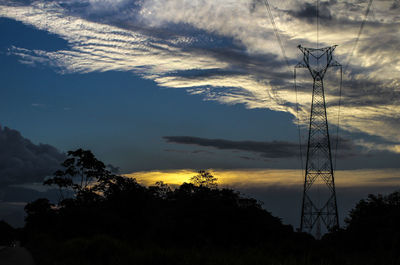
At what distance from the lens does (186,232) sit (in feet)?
122

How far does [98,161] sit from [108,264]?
65.4m

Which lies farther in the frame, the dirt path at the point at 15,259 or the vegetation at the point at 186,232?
the dirt path at the point at 15,259

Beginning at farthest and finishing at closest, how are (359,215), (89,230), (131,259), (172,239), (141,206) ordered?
1. (141,206)
2. (359,215)
3. (89,230)
4. (172,239)
5. (131,259)

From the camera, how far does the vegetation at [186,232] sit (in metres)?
18.8

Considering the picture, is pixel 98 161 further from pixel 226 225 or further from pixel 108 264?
pixel 108 264

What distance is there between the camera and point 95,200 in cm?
7938

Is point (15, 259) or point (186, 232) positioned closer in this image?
point (15, 259)

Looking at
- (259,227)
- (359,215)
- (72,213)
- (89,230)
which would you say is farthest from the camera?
(359,215)

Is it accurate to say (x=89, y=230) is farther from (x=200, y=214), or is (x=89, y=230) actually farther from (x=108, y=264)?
(x=108, y=264)

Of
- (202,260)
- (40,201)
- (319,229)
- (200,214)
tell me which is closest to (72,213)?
(200,214)

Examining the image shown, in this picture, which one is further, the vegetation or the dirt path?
the dirt path

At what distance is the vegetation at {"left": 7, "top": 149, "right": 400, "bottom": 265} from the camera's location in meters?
Answer: 18.8

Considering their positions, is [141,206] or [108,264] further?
[141,206]

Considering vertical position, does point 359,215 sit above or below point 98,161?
below
